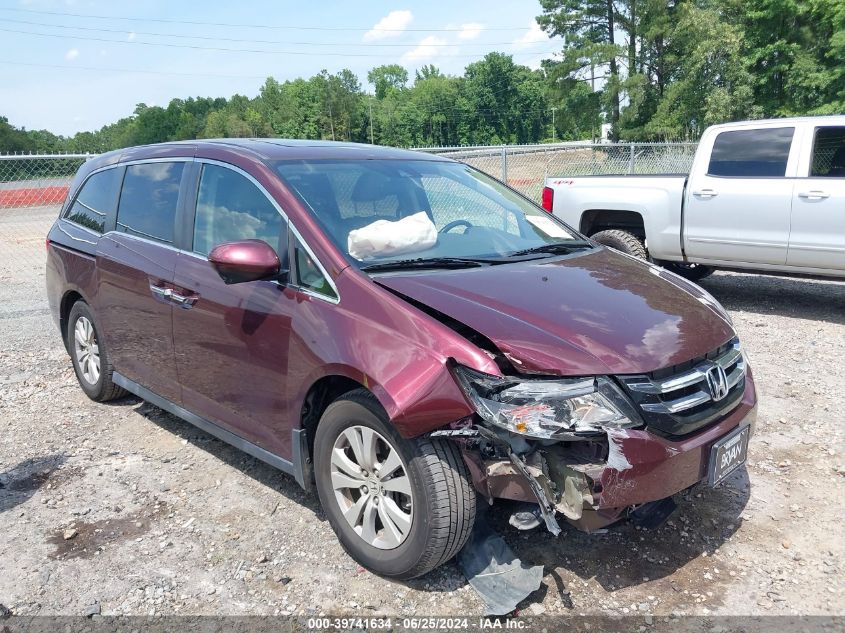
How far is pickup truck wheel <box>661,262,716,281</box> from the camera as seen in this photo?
871cm

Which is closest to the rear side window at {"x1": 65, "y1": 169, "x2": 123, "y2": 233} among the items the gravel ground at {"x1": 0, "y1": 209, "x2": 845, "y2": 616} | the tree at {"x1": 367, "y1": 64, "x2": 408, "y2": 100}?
the gravel ground at {"x1": 0, "y1": 209, "x2": 845, "y2": 616}

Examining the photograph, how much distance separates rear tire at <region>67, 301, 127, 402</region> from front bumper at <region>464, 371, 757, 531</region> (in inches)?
125

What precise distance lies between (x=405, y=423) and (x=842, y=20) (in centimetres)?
3329

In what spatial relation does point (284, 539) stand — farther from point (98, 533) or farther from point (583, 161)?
point (583, 161)

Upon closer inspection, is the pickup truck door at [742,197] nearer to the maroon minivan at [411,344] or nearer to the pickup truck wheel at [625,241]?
the pickup truck wheel at [625,241]

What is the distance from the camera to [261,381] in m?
3.27

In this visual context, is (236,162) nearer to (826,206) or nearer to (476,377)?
(476,377)

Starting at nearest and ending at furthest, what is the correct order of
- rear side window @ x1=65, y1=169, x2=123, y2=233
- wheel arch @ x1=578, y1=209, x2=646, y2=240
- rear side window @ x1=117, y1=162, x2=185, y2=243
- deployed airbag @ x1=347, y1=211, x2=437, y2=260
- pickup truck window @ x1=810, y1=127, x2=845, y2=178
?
deployed airbag @ x1=347, y1=211, x2=437, y2=260
rear side window @ x1=117, y1=162, x2=185, y2=243
rear side window @ x1=65, y1=169, x2=123, y2=233
pickup truck window @ x1=810, y1=127, x2=845, y2=178
wheel arch @ x1=578, y1=209, x2=646, y2=240

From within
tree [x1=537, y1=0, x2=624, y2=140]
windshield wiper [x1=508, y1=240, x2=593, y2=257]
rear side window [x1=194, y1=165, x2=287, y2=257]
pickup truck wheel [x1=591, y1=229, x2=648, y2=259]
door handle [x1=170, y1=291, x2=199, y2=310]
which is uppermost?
tree [x1=537, y1=0, x2=624, y2=140]

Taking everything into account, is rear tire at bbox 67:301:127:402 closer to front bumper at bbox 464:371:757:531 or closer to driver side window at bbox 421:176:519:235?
driver side window at bbox 421:176:519:235

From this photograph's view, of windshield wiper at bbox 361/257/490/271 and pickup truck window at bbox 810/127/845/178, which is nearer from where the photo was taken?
windshield wiper at bbox 361/257/490/271

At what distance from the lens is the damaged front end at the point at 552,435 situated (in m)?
→ 2.47

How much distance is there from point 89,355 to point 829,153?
6.93 metres

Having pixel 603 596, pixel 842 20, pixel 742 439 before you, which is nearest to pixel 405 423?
pixel 603 596
